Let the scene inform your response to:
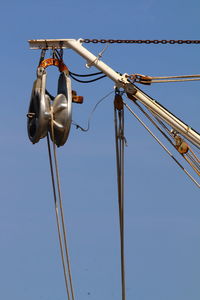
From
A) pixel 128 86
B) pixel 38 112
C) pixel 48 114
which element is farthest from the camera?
pixel 128 86

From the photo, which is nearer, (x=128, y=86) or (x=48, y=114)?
(x=48, y=114)

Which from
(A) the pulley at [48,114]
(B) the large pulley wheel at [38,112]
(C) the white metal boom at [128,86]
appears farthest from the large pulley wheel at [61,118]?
(C) the white metal boom at [128,86]

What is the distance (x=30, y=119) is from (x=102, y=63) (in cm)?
423

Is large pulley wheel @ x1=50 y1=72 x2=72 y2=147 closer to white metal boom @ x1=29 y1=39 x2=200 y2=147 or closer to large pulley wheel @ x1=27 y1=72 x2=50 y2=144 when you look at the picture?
large pulley wheel @ x1=27 y1=72 x2=50 y2=144

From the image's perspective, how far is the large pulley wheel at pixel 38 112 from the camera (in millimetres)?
47344

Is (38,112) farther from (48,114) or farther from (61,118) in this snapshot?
(61,118)

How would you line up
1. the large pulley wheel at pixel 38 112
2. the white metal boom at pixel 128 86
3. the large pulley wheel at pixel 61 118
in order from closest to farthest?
the large pulley wheel at pixel 38 112 < the large pulley wheel at pixel 61 118 < the white metal boom at pixel 128 86

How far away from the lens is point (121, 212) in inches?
1934

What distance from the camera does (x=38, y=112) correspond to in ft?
156

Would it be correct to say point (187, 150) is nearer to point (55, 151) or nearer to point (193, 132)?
point (193, 132)

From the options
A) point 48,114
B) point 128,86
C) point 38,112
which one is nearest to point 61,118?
point 48,114

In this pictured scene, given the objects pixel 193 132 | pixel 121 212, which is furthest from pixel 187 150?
pixel 121 212

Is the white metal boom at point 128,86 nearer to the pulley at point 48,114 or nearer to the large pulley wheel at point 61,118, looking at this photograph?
the pulley at point 48,114

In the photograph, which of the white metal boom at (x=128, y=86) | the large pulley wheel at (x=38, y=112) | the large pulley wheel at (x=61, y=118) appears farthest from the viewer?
the white metal boom at (x=128, y=86)
